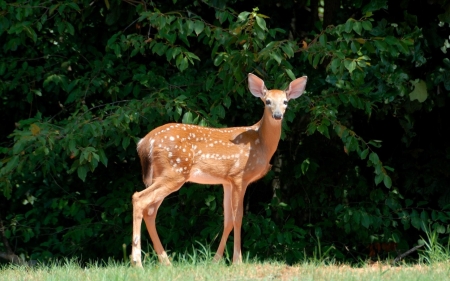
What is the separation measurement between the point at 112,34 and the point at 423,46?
11.5 ft

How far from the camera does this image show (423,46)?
9.43 metres

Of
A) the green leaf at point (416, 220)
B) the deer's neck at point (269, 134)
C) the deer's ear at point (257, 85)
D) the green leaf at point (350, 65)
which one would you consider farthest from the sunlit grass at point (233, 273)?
the green leaf at point (416, 220)

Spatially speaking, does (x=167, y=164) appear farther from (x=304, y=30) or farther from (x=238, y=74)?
(x=304, y=30)

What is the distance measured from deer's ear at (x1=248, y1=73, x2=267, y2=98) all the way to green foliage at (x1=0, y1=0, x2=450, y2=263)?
1.49 feet

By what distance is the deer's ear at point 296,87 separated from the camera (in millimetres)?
7957

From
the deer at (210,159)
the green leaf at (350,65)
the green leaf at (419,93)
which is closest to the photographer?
the deer at (210,159)

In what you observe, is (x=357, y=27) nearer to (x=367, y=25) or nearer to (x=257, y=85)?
(x=367, y=25)

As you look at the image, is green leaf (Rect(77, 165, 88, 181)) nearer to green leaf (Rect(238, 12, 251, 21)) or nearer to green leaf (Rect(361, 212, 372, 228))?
green leaf (Rect(238, 12, 251, 21))

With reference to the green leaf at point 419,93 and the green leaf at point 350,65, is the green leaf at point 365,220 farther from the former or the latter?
the green leaf at point 350,65

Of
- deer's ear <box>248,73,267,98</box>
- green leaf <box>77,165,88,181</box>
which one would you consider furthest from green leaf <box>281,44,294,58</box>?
green leaf <box>77,165,88,181</box>

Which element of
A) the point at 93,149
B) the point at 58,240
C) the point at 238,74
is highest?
the point at 238,74

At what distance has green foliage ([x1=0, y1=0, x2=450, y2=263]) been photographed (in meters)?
8.73

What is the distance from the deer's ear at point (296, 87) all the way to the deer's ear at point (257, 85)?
22 cm

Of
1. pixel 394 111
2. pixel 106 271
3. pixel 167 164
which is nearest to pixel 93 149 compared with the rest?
pixel 167 164
